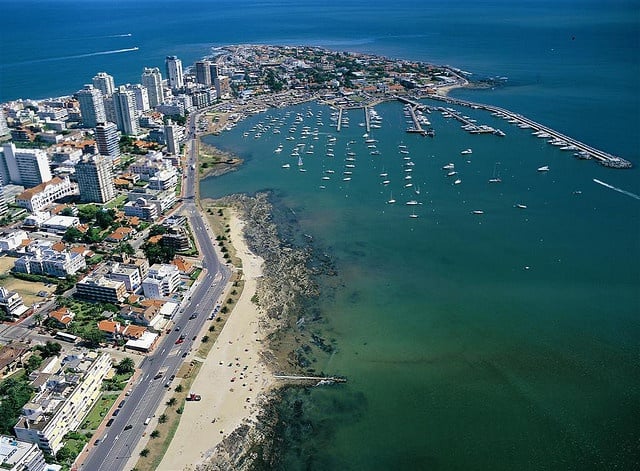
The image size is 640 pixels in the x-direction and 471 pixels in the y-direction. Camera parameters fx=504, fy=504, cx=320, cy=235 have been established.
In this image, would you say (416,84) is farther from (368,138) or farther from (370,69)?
(368,138)

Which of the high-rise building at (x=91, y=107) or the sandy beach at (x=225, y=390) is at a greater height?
the high-rise building at (x=91, y=107)

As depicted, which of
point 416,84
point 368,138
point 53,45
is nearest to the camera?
point 368,138

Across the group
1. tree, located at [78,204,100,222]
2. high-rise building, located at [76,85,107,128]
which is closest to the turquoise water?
tree, located at [78,204,100,222]

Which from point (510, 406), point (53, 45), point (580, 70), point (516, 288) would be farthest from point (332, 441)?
point (53, 45)

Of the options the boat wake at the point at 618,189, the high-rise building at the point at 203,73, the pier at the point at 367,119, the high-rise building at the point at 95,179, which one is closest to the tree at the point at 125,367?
the high-rise building at the point at 95,179

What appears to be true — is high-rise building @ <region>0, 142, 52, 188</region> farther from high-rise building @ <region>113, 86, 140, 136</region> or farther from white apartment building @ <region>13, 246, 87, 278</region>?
→ high-rise building @ <region>113, 86, 140, 136</region>

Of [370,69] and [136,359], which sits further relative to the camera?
[370,69]

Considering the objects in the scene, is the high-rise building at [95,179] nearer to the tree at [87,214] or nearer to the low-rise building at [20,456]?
the tree at [87,214]
